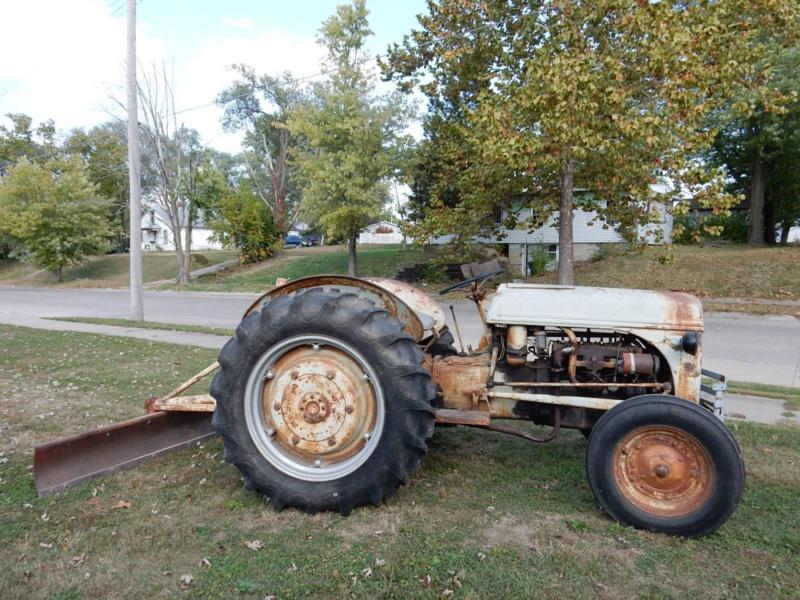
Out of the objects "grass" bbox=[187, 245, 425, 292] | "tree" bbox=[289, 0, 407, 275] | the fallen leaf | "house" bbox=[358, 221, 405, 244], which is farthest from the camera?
"house" bbox=[358, 221, 405, 244]

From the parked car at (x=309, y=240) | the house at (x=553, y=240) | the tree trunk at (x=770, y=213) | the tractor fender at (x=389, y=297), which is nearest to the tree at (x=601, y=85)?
the tractor fender at (x=389, y=297)

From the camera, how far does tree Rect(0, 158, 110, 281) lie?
3127 centimetres

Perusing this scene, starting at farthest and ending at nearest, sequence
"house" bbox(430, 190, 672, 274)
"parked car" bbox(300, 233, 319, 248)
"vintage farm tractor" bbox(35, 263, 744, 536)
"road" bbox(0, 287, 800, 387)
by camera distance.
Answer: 1. "parked car" bbox(300, 233, 319, 248)
2. "house" bbox(430, 190, 672, 274)
3. "road" bbox(0, 287, 800, 387)
4. "vintage farm tractor" bbox(35, 263, 744, 536)

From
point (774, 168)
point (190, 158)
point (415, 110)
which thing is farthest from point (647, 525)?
point (190, 158)

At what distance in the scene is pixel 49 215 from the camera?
105ft

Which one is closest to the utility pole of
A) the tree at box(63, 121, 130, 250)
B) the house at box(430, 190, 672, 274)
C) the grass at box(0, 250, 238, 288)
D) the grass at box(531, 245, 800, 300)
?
the grass at box(531, 245, 800, 300)

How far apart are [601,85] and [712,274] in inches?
401

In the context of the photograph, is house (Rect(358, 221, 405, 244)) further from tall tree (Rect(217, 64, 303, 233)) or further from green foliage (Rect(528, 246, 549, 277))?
green foliage (Rect(528, 246, 549, 277))

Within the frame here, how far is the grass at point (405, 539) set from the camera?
8.55 ft

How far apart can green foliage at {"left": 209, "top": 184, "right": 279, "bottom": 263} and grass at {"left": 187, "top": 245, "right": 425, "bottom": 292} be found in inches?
31.6

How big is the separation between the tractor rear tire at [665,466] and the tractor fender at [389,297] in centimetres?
143

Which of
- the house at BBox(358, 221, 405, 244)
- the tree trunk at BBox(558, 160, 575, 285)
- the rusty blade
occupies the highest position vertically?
the house at BBox(358, 221, 405, 244)

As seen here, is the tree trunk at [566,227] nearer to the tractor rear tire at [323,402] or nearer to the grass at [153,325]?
the grass at [153,325]

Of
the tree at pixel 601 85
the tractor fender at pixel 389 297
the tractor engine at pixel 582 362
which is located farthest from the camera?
the tree at pixel 601 85
